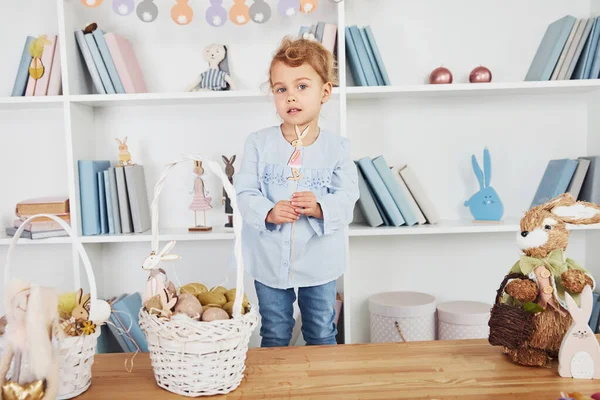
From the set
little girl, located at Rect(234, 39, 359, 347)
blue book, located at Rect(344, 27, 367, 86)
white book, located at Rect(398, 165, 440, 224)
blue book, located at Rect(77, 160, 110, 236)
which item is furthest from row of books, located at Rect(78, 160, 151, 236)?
white book, located at Rect(398, 165, 440, 224)

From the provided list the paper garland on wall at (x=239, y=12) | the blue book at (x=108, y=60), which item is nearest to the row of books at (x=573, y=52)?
the paper garland on wall at (x=239, y=12)

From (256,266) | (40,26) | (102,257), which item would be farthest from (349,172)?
(40,26)

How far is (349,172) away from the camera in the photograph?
1.47m

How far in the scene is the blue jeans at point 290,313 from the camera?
4.79 ft

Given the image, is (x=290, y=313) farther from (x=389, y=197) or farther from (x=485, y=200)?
(x=485, y=200)

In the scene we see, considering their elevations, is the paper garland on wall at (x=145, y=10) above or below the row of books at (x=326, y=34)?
above

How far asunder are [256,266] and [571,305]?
33.4 inches

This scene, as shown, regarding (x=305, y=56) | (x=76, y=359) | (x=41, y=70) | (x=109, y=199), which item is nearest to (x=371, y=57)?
(x=305, y=56)

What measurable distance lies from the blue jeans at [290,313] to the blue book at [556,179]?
96 centimetres

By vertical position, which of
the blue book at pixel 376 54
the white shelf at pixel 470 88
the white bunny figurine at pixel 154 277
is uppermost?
the blue book at pixel 376 54

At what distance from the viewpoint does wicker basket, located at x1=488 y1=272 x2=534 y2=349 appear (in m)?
0.86

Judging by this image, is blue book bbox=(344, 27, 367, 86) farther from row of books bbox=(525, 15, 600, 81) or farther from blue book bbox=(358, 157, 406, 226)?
row of books bbox=(525, 15, 600, 81)

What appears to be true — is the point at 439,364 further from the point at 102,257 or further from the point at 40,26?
the point at 40,26

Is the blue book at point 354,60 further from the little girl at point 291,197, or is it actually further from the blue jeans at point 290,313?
the blue jeans at point 290,313
